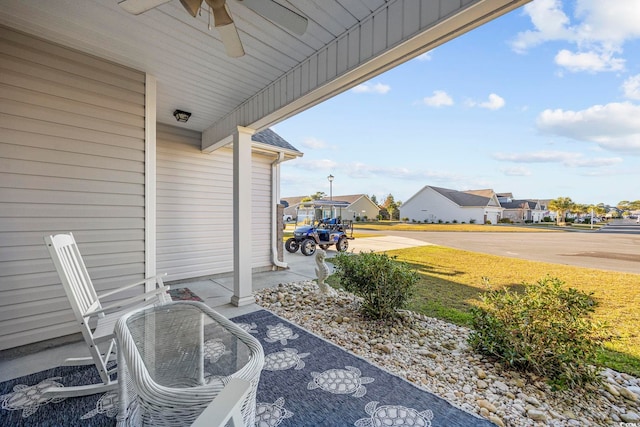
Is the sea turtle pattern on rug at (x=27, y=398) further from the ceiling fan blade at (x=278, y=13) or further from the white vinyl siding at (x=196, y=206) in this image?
the ceiling fan blade at (x=278, y=13)

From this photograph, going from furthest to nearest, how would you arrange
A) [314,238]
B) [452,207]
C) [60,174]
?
[452,207], [314,238], [60,174]

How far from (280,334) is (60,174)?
8.50 ft

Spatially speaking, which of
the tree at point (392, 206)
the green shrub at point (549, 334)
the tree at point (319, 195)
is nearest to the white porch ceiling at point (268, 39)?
A: the green shrub at point (549, 334)

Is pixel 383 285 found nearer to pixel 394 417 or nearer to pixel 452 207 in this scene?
pixel 394 417

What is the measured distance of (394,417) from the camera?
1548 mm

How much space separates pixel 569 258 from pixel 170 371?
8870mm

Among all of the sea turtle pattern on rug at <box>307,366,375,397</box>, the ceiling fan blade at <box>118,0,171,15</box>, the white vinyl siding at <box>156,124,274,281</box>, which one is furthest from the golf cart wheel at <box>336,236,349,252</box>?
the ceiling fan blade at <box>118,0,171,15</box>

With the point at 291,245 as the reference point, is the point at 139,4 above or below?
above

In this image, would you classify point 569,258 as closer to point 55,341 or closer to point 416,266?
point 416,266

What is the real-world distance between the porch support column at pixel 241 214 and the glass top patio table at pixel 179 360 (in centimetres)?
170

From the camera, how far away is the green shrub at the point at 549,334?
181 cm

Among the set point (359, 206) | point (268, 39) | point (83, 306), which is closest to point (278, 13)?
point (268, 39)

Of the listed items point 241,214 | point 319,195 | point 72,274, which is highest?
point 319,195

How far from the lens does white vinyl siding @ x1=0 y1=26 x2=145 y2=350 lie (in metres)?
2.18
